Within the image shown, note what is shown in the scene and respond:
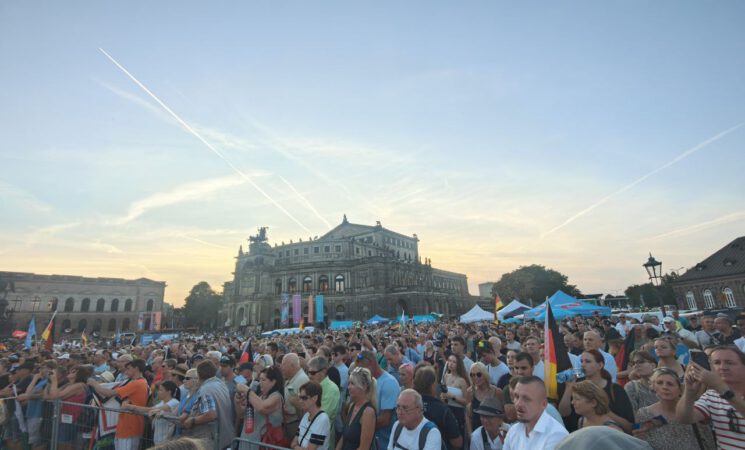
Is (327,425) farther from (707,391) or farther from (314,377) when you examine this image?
(707,391)

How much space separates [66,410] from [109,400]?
917 millimetres

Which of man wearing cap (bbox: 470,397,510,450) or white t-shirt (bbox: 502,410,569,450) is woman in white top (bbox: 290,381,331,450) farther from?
white t-shirt (bbox: 502,410,569,450)

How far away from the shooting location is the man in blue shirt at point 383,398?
4.83 meters

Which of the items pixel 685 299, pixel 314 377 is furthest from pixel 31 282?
pixel 685 299

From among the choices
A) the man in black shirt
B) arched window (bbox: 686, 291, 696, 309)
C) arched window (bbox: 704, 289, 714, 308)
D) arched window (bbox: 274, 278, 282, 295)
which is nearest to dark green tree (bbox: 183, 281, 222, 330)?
arched window (bbox: 274, 278, 282, 295)

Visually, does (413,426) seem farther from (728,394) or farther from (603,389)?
(728,394)

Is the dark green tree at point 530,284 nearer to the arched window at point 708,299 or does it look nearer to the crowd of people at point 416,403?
the arched window at point 708,299

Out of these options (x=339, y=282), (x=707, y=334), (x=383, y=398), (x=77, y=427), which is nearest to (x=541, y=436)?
(x=383, y=398)

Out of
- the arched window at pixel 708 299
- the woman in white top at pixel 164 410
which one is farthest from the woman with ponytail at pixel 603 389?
the arched window at pixel 708 299

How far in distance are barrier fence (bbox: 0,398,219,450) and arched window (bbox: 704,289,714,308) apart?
185 ft

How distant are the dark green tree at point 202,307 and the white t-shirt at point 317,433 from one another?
3474 inches

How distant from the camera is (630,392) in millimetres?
4906

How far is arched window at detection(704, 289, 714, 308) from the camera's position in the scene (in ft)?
141

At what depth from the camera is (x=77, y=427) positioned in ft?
22.0
